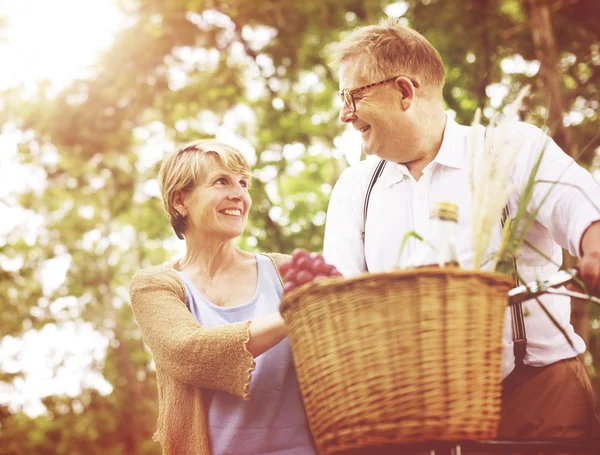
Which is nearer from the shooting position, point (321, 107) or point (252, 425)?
point (252, 425)

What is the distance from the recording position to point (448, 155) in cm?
259

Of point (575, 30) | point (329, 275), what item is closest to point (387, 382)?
point (329, 275)

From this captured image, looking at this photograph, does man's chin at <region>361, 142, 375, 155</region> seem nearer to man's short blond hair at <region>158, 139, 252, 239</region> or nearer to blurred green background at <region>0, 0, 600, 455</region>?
man's short blond hair at <region>158, 139, 252, 239</region>

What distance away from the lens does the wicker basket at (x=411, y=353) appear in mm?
1589

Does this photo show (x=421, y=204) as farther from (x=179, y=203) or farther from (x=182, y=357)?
(x=179, y=203)

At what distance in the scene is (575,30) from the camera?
27.9 feet

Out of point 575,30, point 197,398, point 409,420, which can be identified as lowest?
point 409,420

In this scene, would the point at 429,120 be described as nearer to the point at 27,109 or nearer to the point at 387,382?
the point at 387,382

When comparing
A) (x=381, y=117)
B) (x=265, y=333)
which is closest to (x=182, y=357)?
(x=265, y=333)

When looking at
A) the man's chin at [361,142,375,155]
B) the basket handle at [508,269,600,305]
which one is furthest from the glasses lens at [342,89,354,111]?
the basket handle at [508,269,600,305]

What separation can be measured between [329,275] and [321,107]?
831 cm

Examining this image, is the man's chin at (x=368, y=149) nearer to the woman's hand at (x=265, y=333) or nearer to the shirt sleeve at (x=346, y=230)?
the shirt sleeve at (x=346, y=230)

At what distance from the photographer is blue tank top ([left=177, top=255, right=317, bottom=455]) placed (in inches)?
105

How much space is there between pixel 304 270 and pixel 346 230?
2.92 feet
